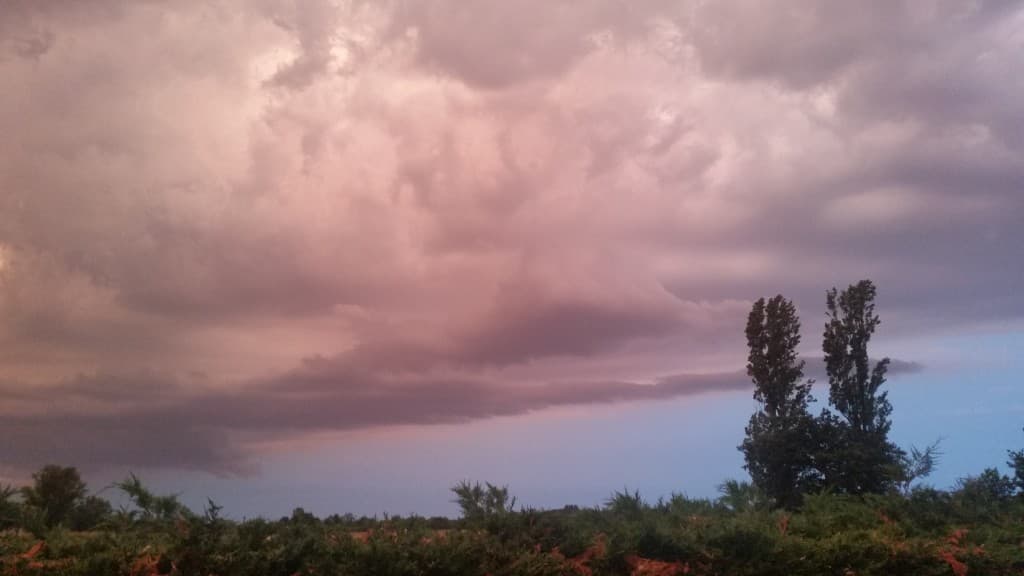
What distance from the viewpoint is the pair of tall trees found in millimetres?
39125

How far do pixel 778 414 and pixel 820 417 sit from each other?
90.6 inches

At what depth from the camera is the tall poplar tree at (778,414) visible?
40125 millimetres

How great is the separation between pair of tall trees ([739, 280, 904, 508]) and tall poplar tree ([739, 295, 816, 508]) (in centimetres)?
5

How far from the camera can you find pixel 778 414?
142 ft

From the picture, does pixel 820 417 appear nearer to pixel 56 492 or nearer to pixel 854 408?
pixel 854 408

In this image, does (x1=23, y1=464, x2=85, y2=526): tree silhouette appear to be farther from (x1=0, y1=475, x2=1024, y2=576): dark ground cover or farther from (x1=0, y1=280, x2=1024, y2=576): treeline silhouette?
(x1=0, y1=475, x2=1024, y2=576): dark ground cover

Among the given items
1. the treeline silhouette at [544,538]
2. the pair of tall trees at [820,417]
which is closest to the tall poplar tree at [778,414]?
the pair of tall trees at [820,417]

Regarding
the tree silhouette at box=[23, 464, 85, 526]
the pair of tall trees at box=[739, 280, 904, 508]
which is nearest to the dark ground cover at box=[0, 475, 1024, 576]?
the tree silhouette at box=[23, 464, 85, 526]

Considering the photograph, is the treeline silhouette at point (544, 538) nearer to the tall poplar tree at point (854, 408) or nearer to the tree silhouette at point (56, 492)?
the tree silhouette at point (56, 492)

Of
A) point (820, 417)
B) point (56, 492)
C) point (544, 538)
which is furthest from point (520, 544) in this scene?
point (820, 417)

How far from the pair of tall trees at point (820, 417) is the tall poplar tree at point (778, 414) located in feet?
0.15

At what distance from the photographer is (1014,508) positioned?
17.4m

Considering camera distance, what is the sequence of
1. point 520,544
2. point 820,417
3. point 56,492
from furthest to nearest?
point 820,417, point 56,492, point 520,544

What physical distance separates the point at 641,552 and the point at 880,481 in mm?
29730
